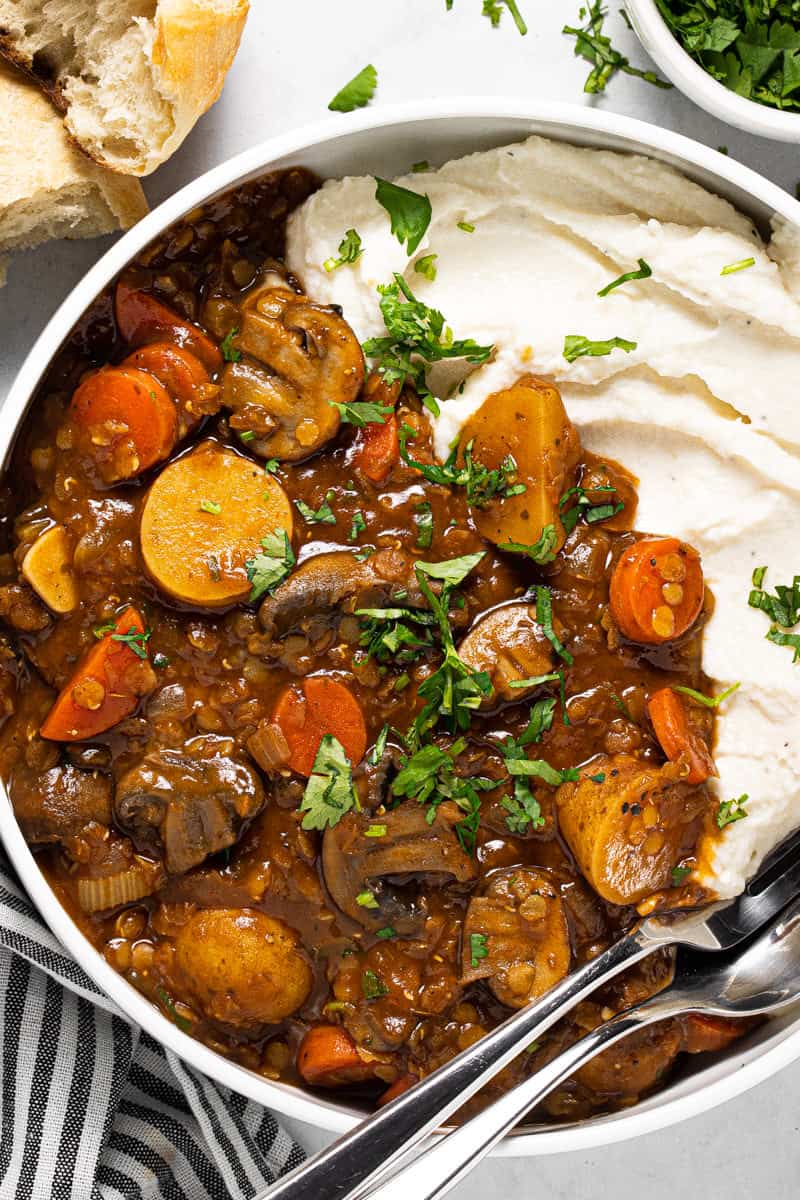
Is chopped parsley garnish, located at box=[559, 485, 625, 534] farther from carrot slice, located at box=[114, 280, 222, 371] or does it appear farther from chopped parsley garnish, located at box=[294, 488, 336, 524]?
carrot slice, located at box=[114, 280, 222, 371]

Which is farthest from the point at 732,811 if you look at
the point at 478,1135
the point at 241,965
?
the point at 241,965

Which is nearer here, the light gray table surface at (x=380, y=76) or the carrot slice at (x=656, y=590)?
the carrot slice at (x=656, y=590)

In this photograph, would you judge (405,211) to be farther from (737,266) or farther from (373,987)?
(373,987)

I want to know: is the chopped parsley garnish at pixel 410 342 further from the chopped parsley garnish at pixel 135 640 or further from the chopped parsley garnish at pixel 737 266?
the chopped parsley garnish at pixel 135 640

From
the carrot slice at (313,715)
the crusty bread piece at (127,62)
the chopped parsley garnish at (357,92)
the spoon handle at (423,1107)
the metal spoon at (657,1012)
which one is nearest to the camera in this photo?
the spoon handle at (423,1107)

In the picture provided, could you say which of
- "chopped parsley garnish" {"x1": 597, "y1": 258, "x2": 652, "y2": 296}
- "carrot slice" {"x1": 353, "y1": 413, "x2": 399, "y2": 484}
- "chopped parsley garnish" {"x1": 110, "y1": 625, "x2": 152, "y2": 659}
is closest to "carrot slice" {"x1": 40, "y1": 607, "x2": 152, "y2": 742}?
"chopped parsley garnish" {"x1": 110, "y1": 625, "x2": 152, "y2": 659}

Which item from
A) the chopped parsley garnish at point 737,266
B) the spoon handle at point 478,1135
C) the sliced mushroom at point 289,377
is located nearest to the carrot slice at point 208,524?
the sliced mushroom at point 289,377

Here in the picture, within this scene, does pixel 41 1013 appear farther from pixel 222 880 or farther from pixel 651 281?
pixel 651 281

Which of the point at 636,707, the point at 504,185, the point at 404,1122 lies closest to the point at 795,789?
the point at 636,707
